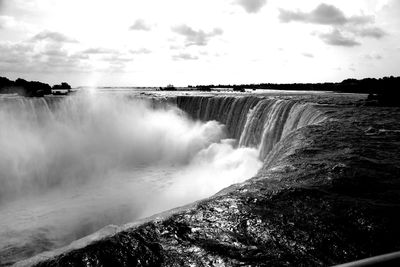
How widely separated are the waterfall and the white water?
3.18ft

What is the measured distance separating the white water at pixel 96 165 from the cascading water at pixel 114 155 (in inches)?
2.0

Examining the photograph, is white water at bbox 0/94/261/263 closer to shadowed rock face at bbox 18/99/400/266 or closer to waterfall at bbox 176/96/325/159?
waterfall at bbox 176/96/325/159

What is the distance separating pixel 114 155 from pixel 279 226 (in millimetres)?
19762

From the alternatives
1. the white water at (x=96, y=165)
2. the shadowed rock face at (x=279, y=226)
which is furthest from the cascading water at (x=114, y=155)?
the shadowed rock face at (x=279, y=226)

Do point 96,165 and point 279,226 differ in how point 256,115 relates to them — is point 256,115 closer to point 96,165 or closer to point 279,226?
point 96,165

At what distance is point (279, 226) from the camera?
3.89 m

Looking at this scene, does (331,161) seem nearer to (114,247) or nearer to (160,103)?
(114,247)

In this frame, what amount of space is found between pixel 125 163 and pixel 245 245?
62.9 ft

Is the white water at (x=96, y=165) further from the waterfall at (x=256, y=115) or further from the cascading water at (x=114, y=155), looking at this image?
the waterfall at (x=256, y=115)

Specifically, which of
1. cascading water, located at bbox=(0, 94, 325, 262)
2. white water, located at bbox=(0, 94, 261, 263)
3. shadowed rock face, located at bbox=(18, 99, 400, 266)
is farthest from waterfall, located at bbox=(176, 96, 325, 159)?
shadowed rock face, located at bbox=(18, 99, 400, 266)

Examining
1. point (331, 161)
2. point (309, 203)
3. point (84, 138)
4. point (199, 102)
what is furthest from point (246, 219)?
point (199, 102)

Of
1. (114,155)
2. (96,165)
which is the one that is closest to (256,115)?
(114,155)

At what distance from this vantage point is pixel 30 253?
28.7 feet

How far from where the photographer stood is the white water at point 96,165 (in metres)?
11.5
